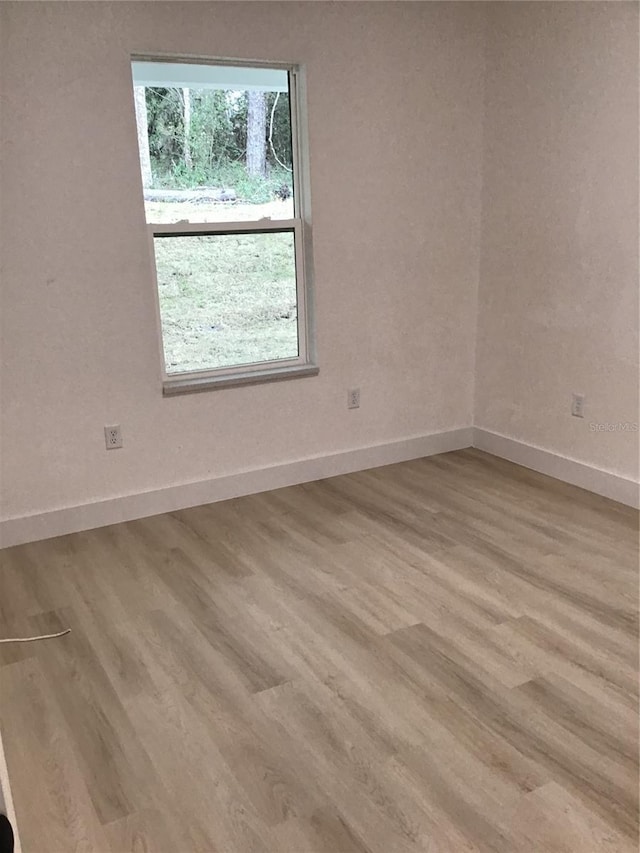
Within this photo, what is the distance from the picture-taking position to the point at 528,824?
5.32ft

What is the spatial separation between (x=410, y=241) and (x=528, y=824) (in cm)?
286

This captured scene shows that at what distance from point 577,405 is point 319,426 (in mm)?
1314

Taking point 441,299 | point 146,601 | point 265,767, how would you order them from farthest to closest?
point 441,299, point 146,601, point 265,767

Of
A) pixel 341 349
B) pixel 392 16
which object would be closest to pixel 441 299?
pixel 341 349

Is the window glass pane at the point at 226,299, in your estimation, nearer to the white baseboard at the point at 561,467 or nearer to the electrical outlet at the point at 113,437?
the electrical outlet at the point at 113,437

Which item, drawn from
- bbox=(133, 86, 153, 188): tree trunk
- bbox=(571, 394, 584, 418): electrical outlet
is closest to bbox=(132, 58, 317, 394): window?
bbox=(133, 86, 153, 188): tree trunk

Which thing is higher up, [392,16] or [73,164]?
[392,16]

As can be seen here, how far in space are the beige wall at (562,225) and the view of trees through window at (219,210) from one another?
117 cm

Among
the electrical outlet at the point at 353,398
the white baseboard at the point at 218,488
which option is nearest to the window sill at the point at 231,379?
the electrical outlet at the point at 353,398

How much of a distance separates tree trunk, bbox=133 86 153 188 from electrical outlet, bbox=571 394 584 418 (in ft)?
7.49

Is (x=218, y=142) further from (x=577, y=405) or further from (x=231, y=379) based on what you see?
(x=577, y=405)

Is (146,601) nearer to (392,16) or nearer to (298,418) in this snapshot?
(298,418)

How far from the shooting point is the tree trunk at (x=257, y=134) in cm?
331

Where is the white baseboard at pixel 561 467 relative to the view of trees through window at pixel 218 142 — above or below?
below
